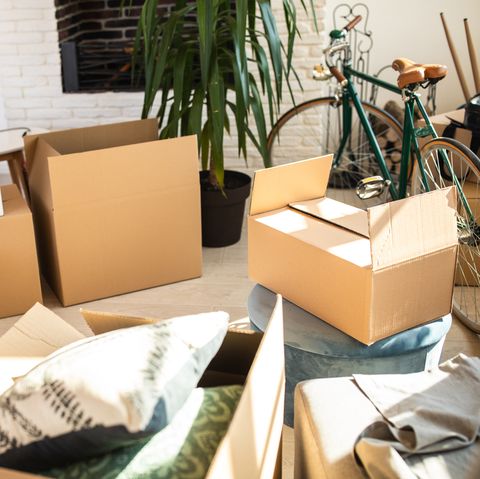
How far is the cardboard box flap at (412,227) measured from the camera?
5.09ft

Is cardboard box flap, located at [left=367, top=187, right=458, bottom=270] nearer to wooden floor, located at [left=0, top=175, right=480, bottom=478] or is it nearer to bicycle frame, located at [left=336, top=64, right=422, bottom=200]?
wooden floor, located at [left=0, top=175, right=480, bottom=478]

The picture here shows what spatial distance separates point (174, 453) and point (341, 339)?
0.78 m

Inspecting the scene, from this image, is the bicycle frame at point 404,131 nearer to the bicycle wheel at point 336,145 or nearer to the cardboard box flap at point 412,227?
the bicycle wheel at point 336,145

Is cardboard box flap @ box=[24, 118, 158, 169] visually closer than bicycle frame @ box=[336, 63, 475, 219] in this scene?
No

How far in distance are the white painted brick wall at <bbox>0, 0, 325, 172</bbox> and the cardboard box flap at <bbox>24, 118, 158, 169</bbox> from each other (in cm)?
115

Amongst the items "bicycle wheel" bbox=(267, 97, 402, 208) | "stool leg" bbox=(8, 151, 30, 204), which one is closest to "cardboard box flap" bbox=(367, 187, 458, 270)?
"bicycle wheel" bbox=(267, 97, 402, 208)

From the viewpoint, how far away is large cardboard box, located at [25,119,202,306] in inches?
98.4

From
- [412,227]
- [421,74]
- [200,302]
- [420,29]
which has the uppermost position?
[420,29]

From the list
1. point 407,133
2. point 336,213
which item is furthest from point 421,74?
point 336,213

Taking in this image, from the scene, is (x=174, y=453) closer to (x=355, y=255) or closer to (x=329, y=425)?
(x=329, y=425)

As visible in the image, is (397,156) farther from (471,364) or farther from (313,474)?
(313,474)

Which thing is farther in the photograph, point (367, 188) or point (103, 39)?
point (103, 39)

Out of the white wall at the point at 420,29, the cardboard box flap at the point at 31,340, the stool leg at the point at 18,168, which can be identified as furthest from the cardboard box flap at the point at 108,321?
the white wall at the point at 420,29

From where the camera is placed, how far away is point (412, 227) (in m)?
1.63
